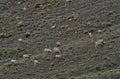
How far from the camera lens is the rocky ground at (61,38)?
1087 centimetres

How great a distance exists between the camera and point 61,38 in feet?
46.2

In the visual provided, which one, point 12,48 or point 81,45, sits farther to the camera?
point 12,48

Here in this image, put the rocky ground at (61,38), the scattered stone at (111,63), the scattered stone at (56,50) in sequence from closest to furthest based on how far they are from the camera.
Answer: the scattered stone at (111,63) < the rocky ground at (61,38) < the scattered stone at (56,50)

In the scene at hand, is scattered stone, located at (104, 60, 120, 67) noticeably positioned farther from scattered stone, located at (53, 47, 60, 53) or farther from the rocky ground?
scattered stone, located at (53, 47, 60, 53)

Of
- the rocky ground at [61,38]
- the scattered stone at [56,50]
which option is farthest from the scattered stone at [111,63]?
the scattered stone at [56,50]

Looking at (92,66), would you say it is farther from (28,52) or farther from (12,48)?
(12,48)

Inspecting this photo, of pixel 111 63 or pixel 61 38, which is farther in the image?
pixel 61 38

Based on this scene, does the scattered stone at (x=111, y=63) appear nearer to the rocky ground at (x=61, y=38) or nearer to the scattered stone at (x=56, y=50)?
the rocky ground at (x=61, y=38)

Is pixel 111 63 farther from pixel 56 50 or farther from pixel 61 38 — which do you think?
pixel 61 38

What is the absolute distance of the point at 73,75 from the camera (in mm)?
10438

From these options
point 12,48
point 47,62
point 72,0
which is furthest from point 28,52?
point 72,0

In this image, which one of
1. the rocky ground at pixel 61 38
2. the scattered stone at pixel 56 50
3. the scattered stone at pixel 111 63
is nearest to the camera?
the scattered stone at pixel 111 63

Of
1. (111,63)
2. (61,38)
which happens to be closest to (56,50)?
(61,38)

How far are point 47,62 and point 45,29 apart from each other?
3.83 m
